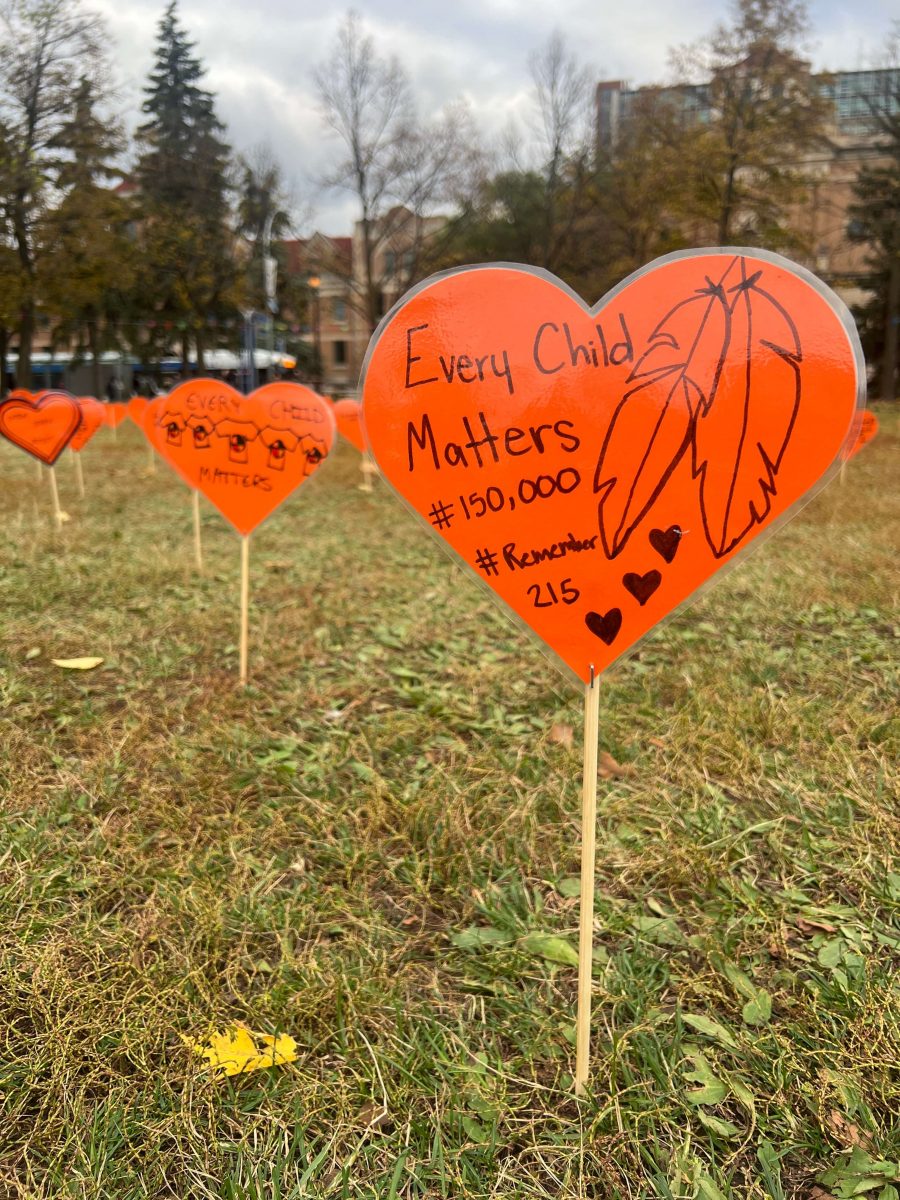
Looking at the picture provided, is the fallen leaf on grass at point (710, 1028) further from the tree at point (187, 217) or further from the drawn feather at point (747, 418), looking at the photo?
the tree at point (187, 217)

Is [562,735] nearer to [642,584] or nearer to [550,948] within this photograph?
[550,948]

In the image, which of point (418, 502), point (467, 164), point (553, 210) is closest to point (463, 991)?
point (418, 502)

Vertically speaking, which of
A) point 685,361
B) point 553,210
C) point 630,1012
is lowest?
point 630,1012

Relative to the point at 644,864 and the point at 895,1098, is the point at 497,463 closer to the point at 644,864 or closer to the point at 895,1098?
the point at 644,864

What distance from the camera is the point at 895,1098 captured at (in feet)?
4.13

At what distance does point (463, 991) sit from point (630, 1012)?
1.07 feet

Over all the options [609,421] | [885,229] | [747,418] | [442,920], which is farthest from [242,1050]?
[885,229]

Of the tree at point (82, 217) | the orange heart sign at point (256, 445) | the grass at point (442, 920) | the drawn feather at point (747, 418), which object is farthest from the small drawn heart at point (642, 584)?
the tree at point (82, 217)

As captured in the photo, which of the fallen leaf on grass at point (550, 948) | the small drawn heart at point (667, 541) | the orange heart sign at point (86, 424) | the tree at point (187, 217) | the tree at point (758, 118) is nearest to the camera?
the small drawn heart at point (667, 541)

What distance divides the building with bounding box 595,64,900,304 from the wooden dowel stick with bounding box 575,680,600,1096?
71.2ft

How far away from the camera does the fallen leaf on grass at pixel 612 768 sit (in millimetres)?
2373

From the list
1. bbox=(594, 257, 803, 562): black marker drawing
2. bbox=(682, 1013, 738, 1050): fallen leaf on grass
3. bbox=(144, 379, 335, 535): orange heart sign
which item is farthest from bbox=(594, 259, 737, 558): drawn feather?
bbox=(144, 379, 335, 535): orange heart sign

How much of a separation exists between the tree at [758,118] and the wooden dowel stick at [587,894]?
65.0ft

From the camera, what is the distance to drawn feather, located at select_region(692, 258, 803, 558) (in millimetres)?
1159
